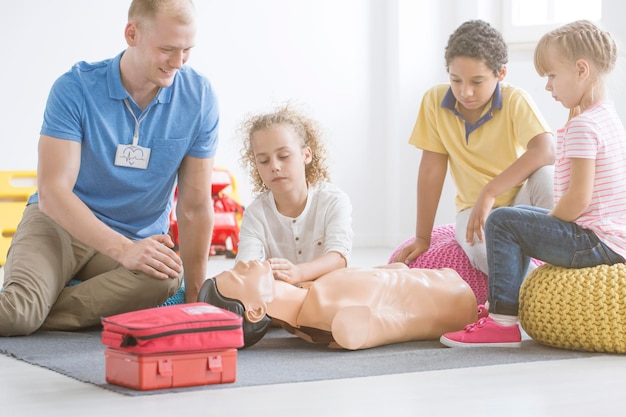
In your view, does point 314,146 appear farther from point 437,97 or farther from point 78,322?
point 78,322

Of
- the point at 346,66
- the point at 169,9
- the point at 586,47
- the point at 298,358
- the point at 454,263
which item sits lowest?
the point at 298,358

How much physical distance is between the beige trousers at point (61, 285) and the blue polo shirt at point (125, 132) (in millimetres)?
105

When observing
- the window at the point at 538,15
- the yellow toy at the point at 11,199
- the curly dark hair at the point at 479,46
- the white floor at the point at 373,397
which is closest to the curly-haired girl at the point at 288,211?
the curly dark hair at the point at 479,46

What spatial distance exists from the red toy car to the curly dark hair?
216cm

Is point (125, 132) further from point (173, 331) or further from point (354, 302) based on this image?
point (173, 331)

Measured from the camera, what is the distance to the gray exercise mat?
5.39ft

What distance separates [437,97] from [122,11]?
7.78 feet

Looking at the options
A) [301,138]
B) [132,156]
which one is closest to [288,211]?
[301,138]

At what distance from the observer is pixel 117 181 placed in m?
2.30

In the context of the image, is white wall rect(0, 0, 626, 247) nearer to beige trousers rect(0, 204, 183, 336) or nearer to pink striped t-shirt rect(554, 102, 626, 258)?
beige trousers rect(0, 204, 183, 336)

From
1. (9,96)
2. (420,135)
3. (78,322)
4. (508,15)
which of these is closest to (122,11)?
(9,96)

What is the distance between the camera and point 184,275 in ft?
8.15

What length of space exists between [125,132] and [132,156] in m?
0.06

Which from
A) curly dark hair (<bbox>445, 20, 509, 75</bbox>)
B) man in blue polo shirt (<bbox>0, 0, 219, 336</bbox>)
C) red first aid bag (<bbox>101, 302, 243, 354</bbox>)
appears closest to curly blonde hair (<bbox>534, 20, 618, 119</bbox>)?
curly dark hair (<bbox>445, 20, 509, 75</bbox>)
